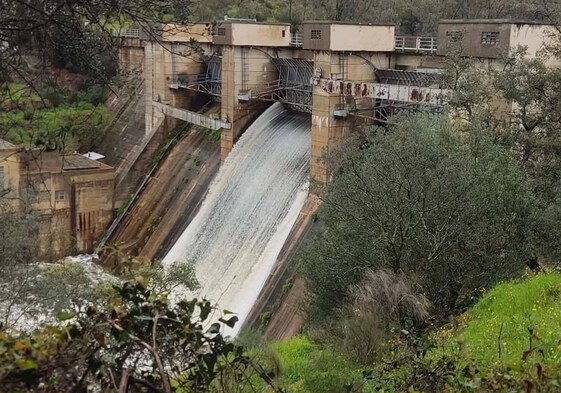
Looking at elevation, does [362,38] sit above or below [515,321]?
above

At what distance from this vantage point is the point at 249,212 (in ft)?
58.4

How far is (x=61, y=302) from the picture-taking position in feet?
41.8

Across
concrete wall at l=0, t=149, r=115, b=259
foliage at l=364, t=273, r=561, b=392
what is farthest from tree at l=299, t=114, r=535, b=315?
concrete wall at l=0, t=149, r=115, b=259

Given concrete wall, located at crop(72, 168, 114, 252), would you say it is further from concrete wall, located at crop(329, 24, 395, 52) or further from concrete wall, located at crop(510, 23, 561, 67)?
concrete wall, located at crop(510, 23, 561, 67)

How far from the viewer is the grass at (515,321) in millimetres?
5973

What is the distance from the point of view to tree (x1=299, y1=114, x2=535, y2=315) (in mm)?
9516

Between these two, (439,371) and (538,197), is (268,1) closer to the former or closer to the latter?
(538,197)

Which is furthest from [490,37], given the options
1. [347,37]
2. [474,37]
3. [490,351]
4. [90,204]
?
[90,204]

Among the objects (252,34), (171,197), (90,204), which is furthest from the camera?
(90,204)

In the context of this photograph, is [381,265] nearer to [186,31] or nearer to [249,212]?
[186,31]

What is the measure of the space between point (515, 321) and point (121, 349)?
5127mm

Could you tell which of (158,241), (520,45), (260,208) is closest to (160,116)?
(158,241)

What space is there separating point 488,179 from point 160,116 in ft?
53.2

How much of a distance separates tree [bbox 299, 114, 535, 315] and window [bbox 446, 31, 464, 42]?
3963 mm
